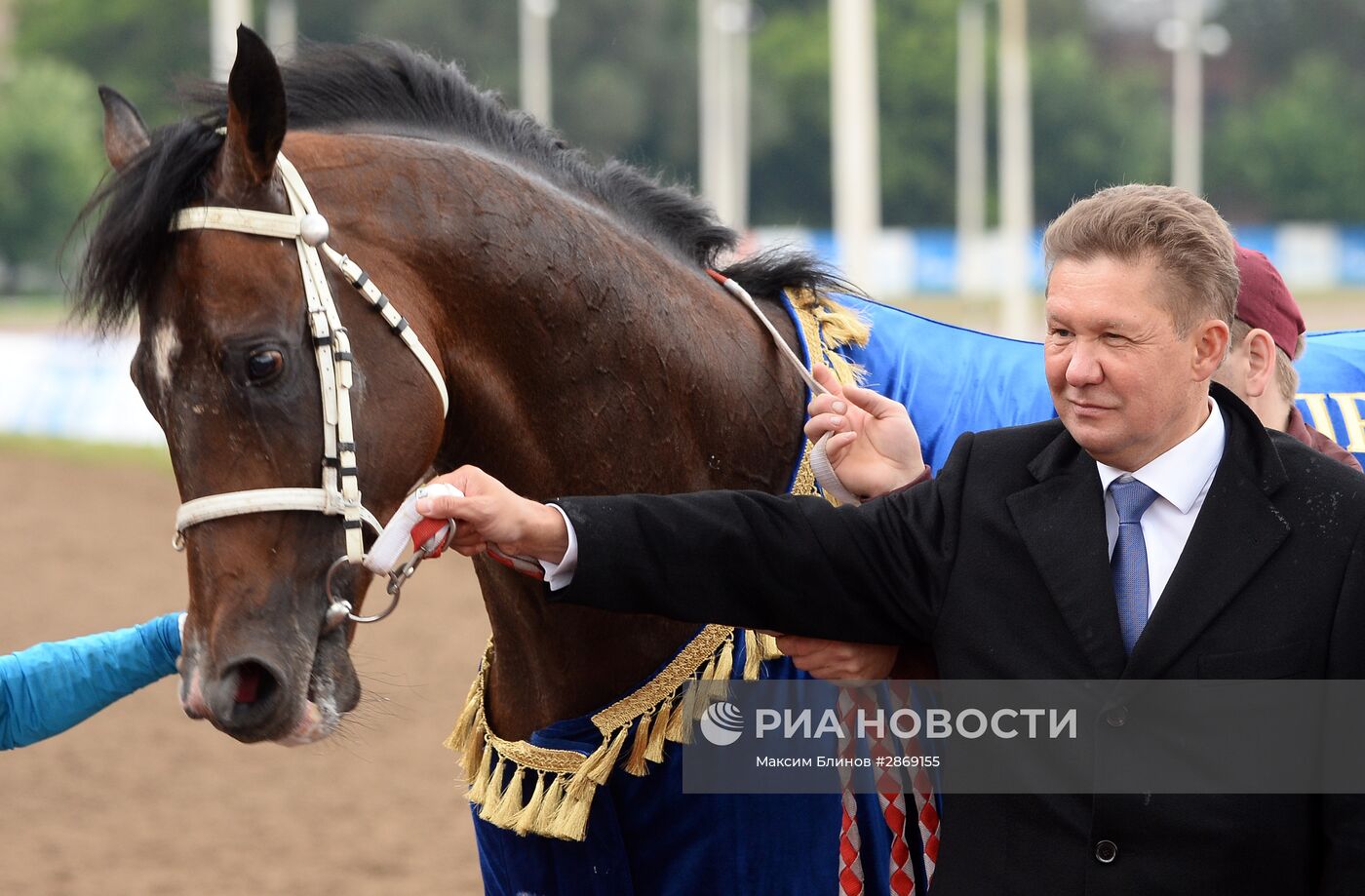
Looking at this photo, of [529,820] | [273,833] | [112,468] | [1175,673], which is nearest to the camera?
[1175,673]

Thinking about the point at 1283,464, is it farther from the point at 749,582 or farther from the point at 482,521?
the point at 482,521

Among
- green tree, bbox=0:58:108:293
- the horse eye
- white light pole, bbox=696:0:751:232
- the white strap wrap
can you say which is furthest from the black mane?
green tree, bbox=0:58:108:293

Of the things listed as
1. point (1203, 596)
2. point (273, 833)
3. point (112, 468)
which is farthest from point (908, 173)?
point (1203, 596)

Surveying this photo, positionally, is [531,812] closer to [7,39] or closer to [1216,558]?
[1216,558]

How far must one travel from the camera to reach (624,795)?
255 centimetres

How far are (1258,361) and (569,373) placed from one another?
3.46 ft

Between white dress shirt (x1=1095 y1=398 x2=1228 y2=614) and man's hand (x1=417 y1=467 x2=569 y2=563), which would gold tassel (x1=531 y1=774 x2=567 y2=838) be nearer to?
man's hand (x1=417 y1=467 x2=569 y2=563)

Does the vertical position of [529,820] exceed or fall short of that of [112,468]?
→ it falls short

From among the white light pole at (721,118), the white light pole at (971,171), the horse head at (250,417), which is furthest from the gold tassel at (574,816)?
the white light pole at (971,171)

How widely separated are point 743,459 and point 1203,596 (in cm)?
92

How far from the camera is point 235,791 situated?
18.7 ft

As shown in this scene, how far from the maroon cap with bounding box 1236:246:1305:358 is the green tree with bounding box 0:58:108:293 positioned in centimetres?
3676

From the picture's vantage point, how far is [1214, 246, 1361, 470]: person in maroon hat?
7.72 feet

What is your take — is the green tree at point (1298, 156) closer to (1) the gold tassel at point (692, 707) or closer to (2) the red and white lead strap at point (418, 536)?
(1) the gold tassel at point (692, 707)
